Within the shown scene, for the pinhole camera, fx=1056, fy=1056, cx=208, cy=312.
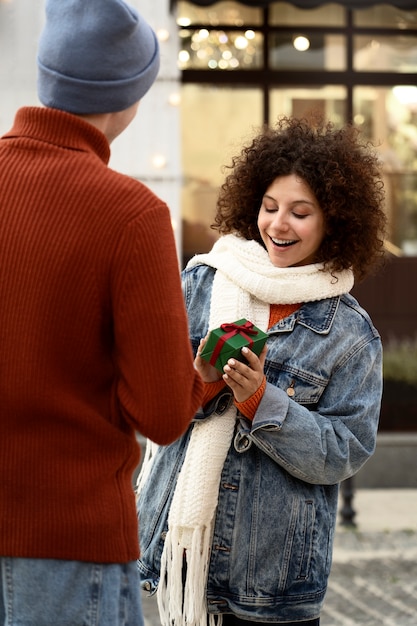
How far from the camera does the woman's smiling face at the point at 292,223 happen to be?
8.88 ft

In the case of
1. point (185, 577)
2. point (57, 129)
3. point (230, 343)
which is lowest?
point (185, 577)

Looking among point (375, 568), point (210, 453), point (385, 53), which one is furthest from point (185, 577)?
point (385, 53)

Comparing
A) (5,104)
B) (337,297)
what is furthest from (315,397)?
(5,104)

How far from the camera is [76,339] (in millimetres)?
1769

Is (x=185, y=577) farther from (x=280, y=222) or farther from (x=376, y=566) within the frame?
(x=376, y=566)

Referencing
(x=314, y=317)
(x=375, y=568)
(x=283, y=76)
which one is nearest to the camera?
(x=314, y=317)

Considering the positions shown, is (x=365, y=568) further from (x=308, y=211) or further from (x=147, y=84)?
(x=147, y=84)

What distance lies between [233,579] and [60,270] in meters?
1.15

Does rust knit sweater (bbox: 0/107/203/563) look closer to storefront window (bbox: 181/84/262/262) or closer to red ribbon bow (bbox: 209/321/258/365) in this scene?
red ribbon bow (bbox: 209/321/258/365)

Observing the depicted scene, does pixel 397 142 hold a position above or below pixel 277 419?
above

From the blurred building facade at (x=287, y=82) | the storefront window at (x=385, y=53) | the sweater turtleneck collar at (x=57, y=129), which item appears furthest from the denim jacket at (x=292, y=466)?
the storefront window at (x=385, y=53)

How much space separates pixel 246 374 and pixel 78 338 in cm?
77

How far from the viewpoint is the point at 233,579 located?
258 cm

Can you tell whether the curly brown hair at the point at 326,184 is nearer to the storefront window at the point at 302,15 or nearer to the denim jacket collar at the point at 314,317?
the denim jacket collar at the point at 314,317
